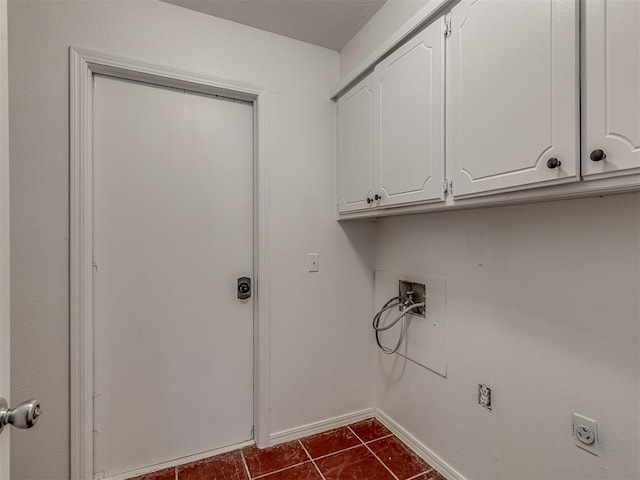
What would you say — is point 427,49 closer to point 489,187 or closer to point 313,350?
point 489,187

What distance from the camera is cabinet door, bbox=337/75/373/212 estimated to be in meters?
1.68

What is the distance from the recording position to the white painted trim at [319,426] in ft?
6.06

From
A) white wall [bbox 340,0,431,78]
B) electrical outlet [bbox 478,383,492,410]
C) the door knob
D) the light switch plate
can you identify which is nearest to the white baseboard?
electrical outlet [bbox 478,383,492,410]

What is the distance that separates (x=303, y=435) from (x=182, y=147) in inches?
73.2

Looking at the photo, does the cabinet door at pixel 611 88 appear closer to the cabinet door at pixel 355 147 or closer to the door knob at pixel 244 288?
the cabinet door at pixel 355 147

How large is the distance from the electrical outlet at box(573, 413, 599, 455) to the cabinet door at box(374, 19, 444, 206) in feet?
2.97

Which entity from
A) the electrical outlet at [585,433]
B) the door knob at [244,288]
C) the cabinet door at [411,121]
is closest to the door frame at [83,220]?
the door knob at [244,288]

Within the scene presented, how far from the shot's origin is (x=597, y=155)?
2.54ft

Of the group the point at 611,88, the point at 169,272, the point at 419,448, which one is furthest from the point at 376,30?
the point at 419,448

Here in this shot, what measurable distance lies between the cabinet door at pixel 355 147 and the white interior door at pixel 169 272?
0.56 m

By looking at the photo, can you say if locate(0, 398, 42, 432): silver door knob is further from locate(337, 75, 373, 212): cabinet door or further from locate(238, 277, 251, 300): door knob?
locate(337, 75, 373, 212): cabinet door

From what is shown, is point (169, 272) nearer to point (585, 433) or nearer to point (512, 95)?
point (512, 95)

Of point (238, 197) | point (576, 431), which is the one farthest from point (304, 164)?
point (576, 431)

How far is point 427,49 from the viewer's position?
50.3 inches
